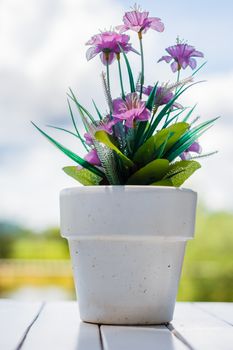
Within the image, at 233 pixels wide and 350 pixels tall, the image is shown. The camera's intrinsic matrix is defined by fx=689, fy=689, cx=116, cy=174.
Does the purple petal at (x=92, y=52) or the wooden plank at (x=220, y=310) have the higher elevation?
the purple petal at (x=92, y=52)

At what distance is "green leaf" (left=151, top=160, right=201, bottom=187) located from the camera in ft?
3.83

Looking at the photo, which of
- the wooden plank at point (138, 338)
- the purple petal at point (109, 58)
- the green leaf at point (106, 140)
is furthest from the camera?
the purple petal at point (109, 58)

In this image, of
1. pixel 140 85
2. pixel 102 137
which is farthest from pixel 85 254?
pixel 140 85

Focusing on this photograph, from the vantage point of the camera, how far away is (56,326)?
43.7 inches

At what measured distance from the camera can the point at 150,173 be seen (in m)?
1.14

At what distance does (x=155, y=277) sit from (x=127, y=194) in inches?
5.8

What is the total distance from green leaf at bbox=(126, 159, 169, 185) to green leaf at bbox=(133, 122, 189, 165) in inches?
0.9

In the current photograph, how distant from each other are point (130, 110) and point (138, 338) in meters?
0.36

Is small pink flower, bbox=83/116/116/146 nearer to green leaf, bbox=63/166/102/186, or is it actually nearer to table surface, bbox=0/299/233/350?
green leaf, bbox=63/166/102/186

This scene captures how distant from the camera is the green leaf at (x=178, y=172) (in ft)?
3.83

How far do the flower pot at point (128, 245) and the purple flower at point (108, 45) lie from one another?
24 cm

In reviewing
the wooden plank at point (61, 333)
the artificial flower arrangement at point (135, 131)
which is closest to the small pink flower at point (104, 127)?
the artificial flower arrangement at point (135, 131)

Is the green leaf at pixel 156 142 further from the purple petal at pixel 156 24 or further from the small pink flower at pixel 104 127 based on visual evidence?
the purple petal at pixel 156 24

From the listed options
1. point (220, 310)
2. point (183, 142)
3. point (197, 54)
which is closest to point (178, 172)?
point (183, 142)
